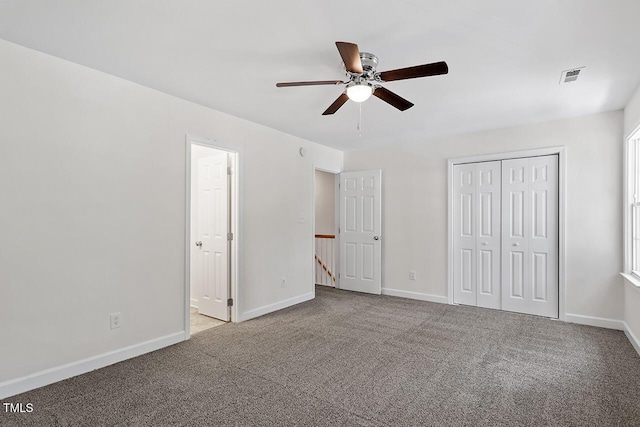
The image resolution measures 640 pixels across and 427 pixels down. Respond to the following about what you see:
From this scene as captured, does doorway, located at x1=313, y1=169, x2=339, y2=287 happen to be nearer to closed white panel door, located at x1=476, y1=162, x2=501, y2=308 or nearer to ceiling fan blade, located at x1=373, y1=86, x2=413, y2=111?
closed white panel door, located at x1=476, y1=162, x2=501, y2=308

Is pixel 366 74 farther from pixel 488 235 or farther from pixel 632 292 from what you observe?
pixel 632 292

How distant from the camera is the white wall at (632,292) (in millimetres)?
3170

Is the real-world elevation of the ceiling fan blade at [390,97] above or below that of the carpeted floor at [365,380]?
above

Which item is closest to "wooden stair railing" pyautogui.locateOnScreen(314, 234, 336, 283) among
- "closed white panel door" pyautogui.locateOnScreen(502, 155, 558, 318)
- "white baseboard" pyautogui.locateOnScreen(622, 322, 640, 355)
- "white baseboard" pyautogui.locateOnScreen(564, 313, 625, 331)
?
"closed white panel door" pyautogui.locateOnScreen(502, 155, 558, 318)

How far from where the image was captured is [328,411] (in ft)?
7.15

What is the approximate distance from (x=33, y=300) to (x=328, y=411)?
2.25m

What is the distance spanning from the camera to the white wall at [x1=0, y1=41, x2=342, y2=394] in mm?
2379

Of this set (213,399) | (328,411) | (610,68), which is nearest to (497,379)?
(328,411)

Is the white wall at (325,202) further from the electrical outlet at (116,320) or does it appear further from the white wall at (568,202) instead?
the electrical outlet at (116,320)

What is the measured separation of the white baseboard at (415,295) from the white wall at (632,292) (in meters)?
1.96

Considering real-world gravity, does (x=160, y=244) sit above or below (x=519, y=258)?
above

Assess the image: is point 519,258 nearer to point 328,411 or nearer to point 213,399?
point 328,411

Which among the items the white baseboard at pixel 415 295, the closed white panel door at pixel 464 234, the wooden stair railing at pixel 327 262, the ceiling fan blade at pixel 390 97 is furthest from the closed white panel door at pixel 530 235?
the wooden stair railing at pixel 327 262

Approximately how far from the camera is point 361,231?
224 inches
